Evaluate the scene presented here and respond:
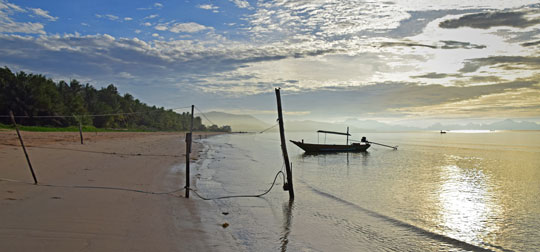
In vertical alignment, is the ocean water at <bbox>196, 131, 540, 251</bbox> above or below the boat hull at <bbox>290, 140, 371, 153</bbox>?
below

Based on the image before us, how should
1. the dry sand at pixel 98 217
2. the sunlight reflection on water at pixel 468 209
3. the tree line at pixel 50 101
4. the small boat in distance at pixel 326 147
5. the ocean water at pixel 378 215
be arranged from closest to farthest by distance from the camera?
the dry sand at pixel 98 217
the ocean water at pixel 378 215
the sunlight reflection on water at pixel 468 209
the small boat in distance at pixel 326 147
the tree line at pixel 50 101

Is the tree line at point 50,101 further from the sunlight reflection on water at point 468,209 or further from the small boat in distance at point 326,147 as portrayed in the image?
the sunlight reflection on water at point 468,209

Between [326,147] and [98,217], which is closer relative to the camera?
[98,217]

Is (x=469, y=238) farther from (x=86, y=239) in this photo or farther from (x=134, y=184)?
(x=134, y=184)

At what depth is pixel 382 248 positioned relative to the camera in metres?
8.42

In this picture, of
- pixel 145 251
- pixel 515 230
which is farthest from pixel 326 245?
pixel 515 230

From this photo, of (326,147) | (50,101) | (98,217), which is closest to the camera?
(98,217)

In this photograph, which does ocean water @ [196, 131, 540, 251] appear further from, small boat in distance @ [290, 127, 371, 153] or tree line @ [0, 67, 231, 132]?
tree line @ [0, 67, 231, 132]

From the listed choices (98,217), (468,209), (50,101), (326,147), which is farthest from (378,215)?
(50,101)

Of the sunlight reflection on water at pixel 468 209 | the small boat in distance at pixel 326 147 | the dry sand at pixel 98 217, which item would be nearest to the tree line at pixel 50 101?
the small boat in distance at pixel 326 147

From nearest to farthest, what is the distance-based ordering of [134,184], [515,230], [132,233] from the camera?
[132,233] → [515,230] → [134,184]

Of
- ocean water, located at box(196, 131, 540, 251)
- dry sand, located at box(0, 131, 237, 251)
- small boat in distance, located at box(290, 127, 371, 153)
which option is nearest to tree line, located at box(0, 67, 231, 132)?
small boat in distance, located at box(290, 127, 371, 153)

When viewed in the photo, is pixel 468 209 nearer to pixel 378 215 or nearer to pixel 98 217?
pixel 378 215

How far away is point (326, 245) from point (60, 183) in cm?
1012
